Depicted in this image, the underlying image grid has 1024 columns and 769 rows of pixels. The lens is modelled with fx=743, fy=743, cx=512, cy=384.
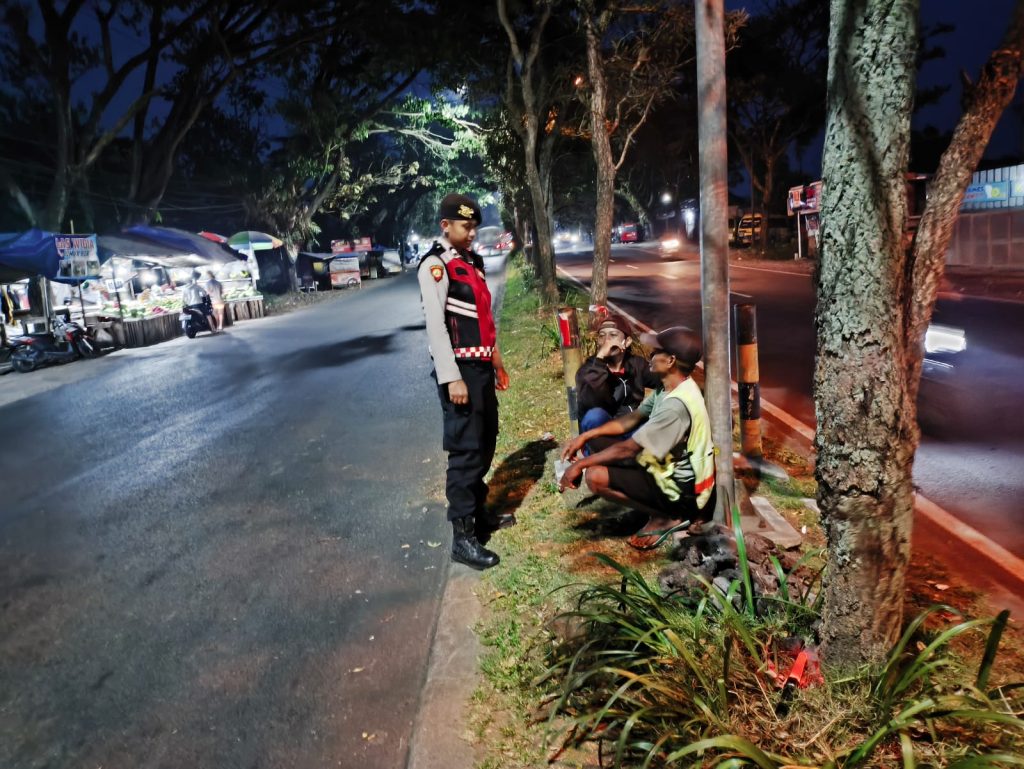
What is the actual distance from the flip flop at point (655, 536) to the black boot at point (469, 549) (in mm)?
777

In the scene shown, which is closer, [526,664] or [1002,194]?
[526,664]

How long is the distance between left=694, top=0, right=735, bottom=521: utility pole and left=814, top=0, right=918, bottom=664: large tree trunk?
6.15 feet

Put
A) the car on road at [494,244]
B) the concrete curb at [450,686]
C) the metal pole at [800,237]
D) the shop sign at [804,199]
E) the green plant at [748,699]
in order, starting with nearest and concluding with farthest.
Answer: the green plant at [748,699] < the concrete curb at [450,686] < the shop sign at [804,199] < the metal pole at [800,237] < the car on road at [494,244]

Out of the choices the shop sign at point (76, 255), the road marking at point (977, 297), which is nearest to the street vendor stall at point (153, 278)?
the shop sign at point (76, 255)

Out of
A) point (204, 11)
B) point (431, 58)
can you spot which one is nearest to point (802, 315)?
point (431, 58)

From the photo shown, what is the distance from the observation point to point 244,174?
3105cm

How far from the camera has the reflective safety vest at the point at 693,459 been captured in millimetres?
3902

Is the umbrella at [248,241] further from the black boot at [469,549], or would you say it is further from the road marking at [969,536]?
the road marking at [969,536]

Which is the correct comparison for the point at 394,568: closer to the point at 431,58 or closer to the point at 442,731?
the point at 442,731

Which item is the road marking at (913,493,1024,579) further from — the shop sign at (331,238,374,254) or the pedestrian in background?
the shop sign at (331,238,374,254)

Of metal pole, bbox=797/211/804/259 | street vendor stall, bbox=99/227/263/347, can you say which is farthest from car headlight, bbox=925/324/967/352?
metal pole, bbox=797/211/804/259

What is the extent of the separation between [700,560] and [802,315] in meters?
11.3

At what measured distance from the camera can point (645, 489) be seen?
4.07 m

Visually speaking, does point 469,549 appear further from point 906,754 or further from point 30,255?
point 30,255
